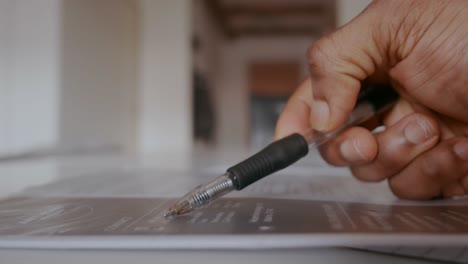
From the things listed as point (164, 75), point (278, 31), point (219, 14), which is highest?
point (219, 14)

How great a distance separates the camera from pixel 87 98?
1.43m

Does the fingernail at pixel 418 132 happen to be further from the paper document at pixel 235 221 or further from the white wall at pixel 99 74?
the white wall at pixel 99 74

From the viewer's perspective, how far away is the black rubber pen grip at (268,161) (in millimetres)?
292

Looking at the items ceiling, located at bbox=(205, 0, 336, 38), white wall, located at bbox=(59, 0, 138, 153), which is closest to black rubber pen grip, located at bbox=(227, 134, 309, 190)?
white wall, located at bbox=(59, 0, 138, 153)

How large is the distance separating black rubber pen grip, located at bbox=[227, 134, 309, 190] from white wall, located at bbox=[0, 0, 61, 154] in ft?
2.76

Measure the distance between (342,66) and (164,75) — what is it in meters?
2.14

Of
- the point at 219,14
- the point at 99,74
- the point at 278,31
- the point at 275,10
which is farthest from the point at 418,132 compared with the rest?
the point at 278,31

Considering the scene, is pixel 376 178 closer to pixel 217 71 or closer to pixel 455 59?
pixel 455 59

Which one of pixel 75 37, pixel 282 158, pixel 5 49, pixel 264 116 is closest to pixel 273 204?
pixel 282 158

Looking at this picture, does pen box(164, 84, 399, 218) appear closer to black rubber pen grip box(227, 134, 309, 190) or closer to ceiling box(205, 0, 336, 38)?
black rubber pen grip box(227, 134, 309, 190)

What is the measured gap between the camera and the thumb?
1.15 ft

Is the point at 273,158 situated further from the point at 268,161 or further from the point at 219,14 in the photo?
the point at 219,14

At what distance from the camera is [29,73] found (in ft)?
3.50

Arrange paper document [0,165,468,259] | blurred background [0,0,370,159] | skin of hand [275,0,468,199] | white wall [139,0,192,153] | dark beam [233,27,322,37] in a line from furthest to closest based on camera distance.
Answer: dark beam [233,27,322,37], white wall [139,0,192,153], blurred background [0,0,370,159], skin of hand [275,0,468,199], paper document [0,165,468,259]
